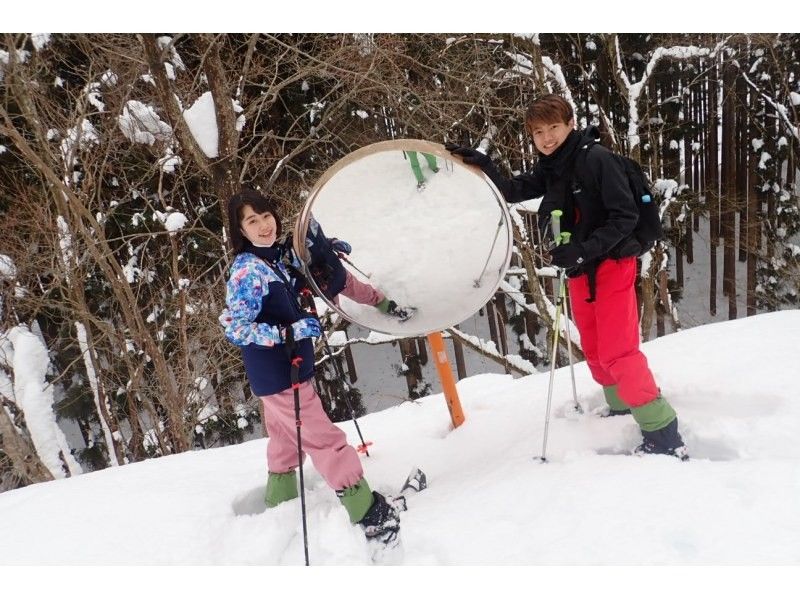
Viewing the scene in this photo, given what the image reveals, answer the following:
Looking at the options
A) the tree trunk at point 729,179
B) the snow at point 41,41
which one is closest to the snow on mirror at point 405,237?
the snow at point 41,41

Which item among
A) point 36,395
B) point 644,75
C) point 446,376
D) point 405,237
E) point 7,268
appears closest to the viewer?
point 405,237

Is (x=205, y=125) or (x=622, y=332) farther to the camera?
(x=205, y=125)

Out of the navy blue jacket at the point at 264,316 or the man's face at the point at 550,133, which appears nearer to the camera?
the navy blue jacket at the point at 264,316

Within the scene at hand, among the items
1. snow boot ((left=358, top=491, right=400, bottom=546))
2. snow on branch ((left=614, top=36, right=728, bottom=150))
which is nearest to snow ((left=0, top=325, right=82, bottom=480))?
snow boot ((left=358, top=491, right=400, bottom=546))

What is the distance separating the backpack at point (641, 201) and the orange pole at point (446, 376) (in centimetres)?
139

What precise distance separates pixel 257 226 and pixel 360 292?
865 millimetres

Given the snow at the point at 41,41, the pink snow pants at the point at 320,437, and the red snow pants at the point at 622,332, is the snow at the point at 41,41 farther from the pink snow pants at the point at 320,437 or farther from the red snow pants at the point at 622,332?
the red snow pants at the point at 622,332

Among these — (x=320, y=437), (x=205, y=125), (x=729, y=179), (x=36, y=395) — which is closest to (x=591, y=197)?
(x=320, y=437)

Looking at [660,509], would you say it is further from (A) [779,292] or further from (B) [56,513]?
(A) [779,292]

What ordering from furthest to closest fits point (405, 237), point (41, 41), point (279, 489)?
1. point (41, 41)
2. point (405, 237)
3. point (279, 489)

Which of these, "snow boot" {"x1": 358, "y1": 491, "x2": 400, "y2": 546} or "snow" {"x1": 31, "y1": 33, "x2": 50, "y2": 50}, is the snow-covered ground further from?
"snow" {"x1": 31, "y1": 33, "x2": 50, "y2": 50}

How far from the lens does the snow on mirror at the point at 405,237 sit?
2742 millimetres

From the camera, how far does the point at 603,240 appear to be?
2.32 meters

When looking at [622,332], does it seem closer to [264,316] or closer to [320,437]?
[320,437]
